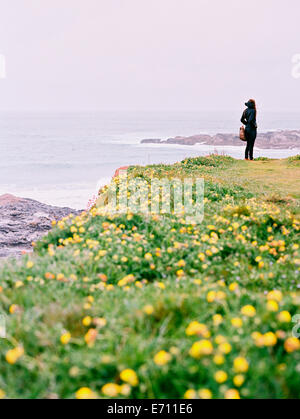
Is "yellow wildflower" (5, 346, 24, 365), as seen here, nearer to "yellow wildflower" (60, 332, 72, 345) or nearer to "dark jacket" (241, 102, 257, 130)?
"yellow wildflower" (60, 332, 72, 345)

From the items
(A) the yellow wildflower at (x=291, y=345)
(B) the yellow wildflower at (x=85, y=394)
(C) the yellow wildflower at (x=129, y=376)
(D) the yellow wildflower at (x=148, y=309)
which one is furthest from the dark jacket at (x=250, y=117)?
(B) the yellow wildflower at (x=85, y=394)

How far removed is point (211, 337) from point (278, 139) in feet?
116

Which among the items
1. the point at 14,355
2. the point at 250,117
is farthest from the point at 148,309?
the point at 250,117

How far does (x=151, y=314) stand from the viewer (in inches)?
110

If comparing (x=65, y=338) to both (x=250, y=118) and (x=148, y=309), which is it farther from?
(x=250, y=118)

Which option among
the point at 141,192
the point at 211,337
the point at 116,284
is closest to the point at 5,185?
the point at 141,192

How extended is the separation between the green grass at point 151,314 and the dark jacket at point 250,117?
37.0 feet

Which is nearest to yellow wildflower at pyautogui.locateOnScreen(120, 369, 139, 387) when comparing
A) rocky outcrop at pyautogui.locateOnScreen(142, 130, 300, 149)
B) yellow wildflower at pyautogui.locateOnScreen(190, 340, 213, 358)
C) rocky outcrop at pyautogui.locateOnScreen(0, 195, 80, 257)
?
yellow wildflower at pyautogui.locateOnScreen(190, 340, 213, 358)

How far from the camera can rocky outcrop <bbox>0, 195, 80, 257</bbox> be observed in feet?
33.6

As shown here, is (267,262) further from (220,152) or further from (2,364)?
(220,152)

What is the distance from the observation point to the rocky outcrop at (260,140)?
32.1 meters

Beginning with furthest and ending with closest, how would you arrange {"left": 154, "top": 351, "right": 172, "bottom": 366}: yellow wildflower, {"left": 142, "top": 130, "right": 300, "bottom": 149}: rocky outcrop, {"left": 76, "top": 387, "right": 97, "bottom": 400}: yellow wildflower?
{"left": 142, "top": 130, "right": 300, "bottom": 149}: rocky outcrop < {"left": 154, "top": 351, "right": 172, "bottom": 366}: yellow wildflower < {"left": 76, "top": 387, "right": 97, "bottom": 400}: yellow wildflower

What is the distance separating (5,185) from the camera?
1032 inches

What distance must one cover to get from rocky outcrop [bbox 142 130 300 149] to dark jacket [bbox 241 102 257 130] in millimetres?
15055
